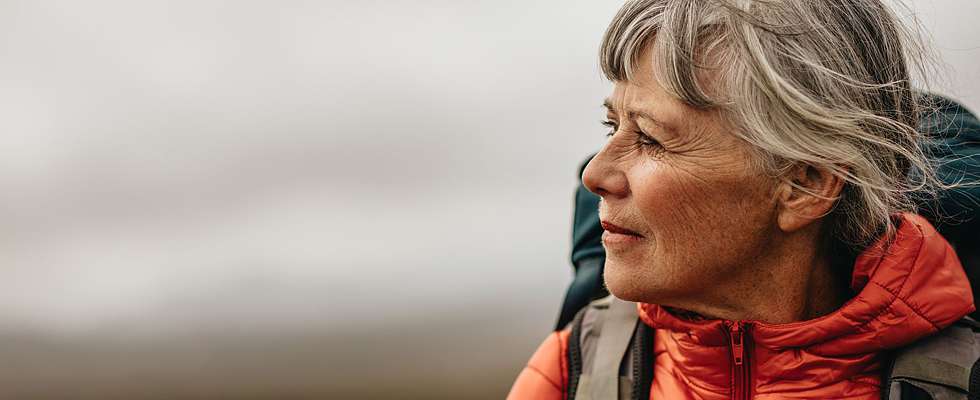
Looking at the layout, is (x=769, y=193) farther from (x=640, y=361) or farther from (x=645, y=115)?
(x=640, y=361)

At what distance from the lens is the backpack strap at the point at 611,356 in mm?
3061

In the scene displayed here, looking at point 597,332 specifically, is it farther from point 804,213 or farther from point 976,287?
point 976,287

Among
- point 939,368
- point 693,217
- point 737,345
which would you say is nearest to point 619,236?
point 693,217

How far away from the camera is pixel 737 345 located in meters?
2.88

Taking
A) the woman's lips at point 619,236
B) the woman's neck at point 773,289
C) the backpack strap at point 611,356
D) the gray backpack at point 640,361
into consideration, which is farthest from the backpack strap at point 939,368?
the woman's lips at point 619,236

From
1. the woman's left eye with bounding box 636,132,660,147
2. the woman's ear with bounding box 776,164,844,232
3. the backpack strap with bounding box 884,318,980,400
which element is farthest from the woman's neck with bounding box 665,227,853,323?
the woman's left eye with bounding box 636,132,660,147

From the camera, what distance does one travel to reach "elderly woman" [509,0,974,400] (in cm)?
268

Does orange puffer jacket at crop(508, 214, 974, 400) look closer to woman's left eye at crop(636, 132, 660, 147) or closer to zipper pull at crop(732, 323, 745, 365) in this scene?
zipper pull at crop(732, 323, 745, 365)

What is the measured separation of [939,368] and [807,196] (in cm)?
66

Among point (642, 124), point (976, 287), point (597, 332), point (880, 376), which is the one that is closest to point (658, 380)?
point (597, 332)

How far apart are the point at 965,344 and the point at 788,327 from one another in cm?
56

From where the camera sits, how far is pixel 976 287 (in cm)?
318

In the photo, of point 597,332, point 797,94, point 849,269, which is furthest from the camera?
point 597,332

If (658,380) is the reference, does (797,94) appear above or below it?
above
